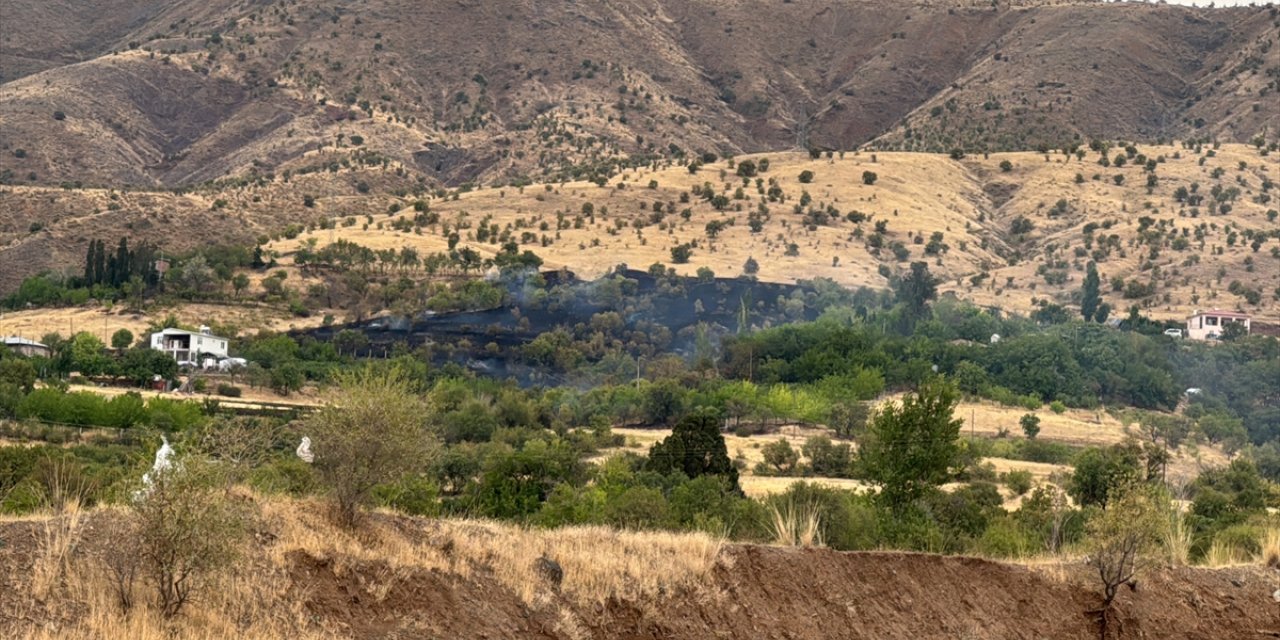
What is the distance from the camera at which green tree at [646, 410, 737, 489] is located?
5591 centimetres

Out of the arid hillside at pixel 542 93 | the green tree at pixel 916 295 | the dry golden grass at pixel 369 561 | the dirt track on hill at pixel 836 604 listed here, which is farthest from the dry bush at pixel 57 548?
the arid hillside at pixel 542 93

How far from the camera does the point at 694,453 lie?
186 feet

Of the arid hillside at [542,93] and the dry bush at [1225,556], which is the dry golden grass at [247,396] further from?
the arid hillside at [542,93]

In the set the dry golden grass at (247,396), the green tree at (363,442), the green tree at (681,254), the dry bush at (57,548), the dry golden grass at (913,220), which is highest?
the dry golden grass at (913,220)

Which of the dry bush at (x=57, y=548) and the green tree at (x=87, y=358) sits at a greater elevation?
the dry bush at (x=57, y=548)

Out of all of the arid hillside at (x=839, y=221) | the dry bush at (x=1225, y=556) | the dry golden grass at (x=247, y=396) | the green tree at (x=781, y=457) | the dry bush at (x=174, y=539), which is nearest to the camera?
the dry bush at (x=174, y=539)

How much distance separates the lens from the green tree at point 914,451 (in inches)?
1630

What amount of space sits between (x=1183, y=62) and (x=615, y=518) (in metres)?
163

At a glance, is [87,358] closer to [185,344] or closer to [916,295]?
[185,344]

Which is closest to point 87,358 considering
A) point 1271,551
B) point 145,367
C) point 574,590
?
point 145,367

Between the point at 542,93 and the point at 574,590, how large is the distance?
152 metres

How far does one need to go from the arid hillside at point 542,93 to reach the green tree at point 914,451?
95.6 meters

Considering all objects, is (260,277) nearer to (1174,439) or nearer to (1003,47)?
(1174,439)

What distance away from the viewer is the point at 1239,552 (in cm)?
3127
